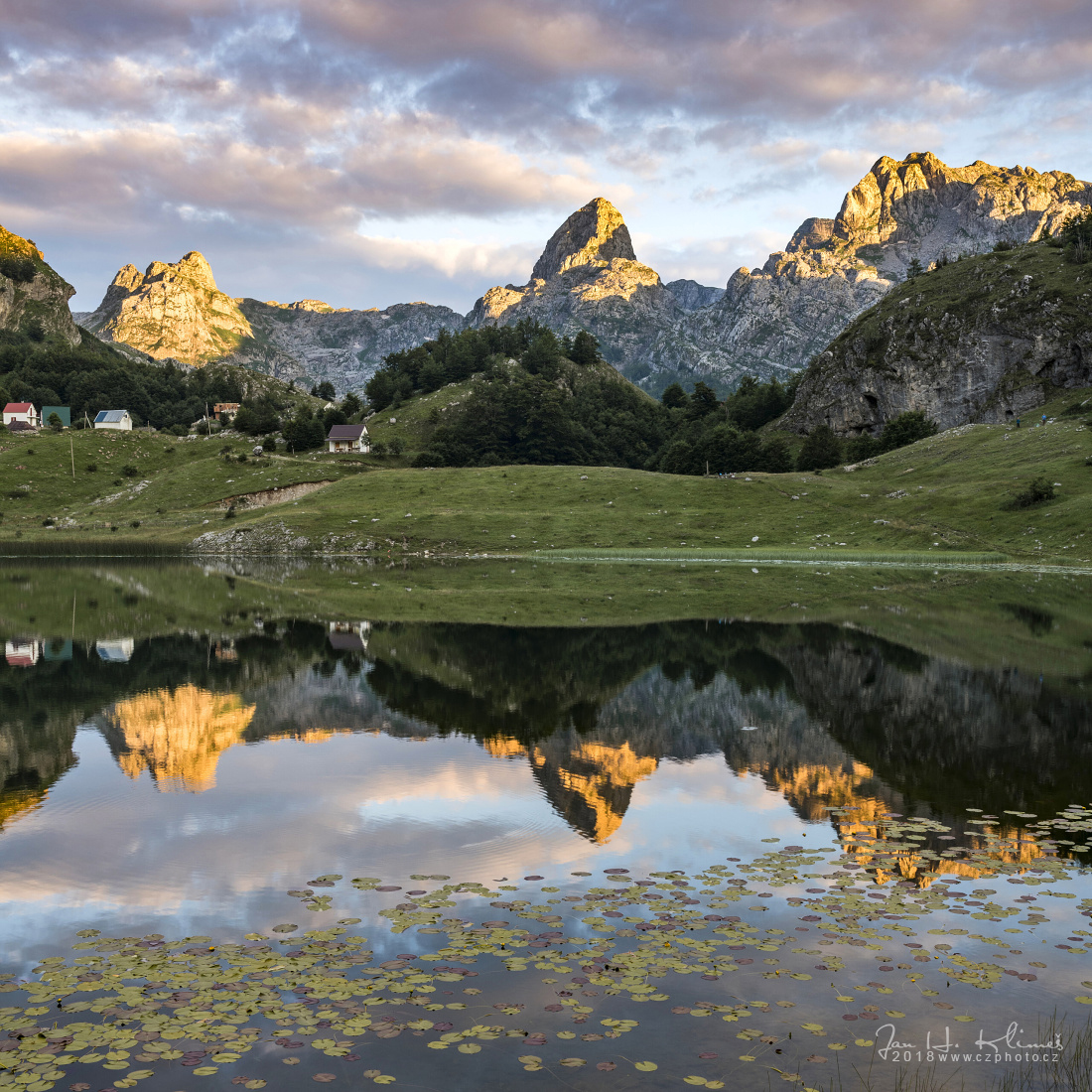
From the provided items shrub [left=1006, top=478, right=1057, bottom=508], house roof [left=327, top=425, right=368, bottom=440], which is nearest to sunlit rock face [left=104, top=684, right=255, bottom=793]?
shrub [left=1006, top=478, right=1057, bottom=508]

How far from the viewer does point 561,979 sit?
35.8ft

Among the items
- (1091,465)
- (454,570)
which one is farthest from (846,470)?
(454,570)

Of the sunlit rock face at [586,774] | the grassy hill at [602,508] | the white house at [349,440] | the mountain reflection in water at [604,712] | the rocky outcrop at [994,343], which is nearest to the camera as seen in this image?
the sunlit rock face at [586,774]

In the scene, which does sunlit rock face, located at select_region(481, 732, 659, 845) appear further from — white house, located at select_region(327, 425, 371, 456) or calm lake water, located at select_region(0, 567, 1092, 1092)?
white house, located at select_region(327, 425, 371, 456)

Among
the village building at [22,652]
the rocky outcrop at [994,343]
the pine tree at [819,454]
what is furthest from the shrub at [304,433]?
the village building at [22,652]

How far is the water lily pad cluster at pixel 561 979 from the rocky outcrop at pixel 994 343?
184 meters

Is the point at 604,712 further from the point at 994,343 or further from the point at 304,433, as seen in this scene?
the point at 994,343

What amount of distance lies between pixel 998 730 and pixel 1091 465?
324 feet

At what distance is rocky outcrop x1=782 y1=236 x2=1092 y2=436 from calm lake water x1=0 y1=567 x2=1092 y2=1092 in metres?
167

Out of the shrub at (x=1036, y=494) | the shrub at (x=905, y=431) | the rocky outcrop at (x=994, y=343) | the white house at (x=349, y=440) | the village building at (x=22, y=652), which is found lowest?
the village building at (x=22, y=652)

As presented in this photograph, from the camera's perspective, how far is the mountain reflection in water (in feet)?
65.2

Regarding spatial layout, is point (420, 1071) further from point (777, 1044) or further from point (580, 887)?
point (580, 887)

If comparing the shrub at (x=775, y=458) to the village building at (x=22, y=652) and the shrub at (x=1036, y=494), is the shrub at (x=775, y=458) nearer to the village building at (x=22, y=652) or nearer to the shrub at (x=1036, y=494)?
the shrub at (x=1036, y=494)

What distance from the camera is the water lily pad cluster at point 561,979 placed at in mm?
9211
